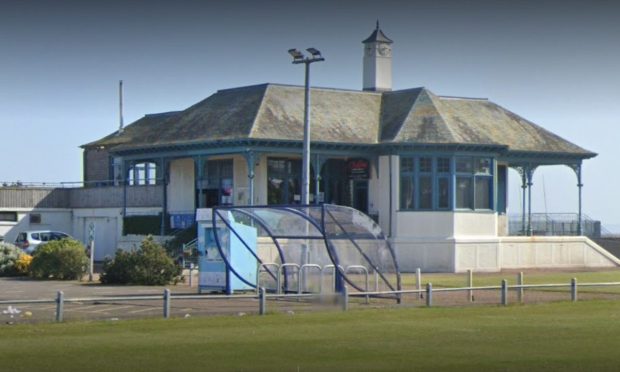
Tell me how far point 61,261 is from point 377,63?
26.0 m

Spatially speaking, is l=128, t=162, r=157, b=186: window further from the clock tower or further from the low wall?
the low wall

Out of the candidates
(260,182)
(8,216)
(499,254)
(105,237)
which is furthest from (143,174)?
(499,254)

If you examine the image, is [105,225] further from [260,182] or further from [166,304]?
[166,304]

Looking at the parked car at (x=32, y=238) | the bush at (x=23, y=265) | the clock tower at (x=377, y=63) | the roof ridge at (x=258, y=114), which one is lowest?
the bush at (x=23, y=265)

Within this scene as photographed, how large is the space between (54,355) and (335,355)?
15.0ft

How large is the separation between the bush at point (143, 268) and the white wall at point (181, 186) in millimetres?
18103

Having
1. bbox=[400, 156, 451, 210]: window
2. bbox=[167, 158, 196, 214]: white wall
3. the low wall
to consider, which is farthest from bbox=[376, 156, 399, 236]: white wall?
bbox=[167, 158, 196, 214]: white wall

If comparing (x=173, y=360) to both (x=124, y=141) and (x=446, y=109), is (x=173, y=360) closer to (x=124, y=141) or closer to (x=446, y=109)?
(x=446, y=109)

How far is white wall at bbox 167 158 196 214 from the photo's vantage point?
60812 mm

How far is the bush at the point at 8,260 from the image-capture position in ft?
156

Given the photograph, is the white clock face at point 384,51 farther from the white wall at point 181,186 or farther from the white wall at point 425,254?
the white wall at point 425,254

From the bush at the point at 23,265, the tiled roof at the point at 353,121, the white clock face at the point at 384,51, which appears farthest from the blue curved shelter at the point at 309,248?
the white clock face at the point at 384,51

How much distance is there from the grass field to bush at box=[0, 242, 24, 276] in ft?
73.0

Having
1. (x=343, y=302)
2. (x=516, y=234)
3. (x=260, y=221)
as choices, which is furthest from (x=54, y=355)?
(x=516, y=234)
